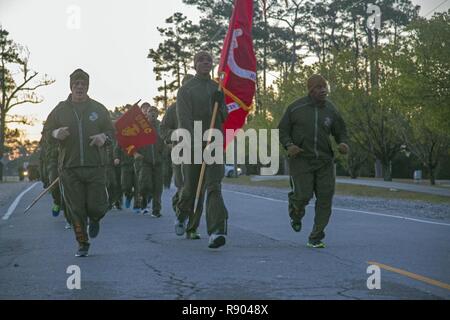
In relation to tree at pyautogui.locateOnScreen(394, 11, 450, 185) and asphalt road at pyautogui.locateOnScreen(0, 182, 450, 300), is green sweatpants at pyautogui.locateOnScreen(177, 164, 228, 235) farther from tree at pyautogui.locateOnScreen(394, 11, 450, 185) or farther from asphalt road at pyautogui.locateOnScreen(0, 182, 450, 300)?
tree at pyautogui.locateOnScreen(394, 11, 450, 185)

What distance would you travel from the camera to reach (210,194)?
9.46 meters

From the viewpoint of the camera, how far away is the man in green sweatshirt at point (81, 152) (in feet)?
29.6

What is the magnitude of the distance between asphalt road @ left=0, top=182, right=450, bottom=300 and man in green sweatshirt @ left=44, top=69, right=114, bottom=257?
1.53ft

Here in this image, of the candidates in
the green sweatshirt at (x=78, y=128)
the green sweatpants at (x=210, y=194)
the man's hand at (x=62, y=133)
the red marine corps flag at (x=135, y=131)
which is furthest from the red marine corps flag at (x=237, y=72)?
the red marine corps flag at (x=135, y=131)

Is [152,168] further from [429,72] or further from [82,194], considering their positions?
[429,72]

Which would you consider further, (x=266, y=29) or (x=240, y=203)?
(x=266, y=29)

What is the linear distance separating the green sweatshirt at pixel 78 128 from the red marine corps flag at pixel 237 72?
1.66 meters

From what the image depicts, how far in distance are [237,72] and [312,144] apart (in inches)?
52.6

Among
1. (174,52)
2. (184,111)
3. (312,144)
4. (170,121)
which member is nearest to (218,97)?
(184,111)

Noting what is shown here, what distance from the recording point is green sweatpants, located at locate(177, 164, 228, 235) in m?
9.33

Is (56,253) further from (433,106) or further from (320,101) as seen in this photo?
(433,106)

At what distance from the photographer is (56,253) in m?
9.33

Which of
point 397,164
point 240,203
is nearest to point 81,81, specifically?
point 240,203
